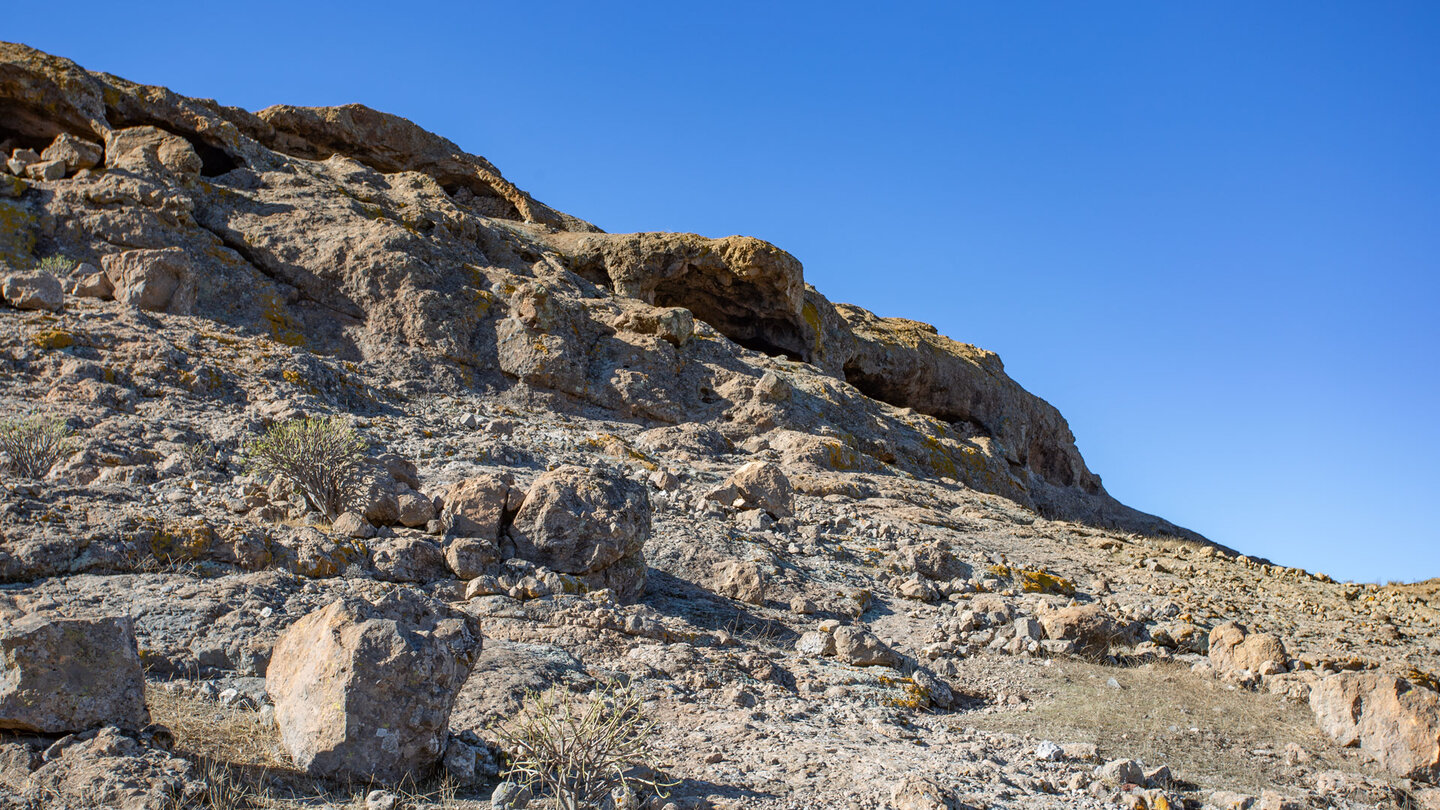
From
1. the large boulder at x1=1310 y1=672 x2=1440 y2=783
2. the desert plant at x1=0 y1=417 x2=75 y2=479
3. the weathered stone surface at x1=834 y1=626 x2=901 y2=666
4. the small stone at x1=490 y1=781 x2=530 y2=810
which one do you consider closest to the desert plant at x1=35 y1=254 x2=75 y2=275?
the desert plant at x1=0 y1=417 x2=75 y2=479

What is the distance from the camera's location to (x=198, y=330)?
11945 mm

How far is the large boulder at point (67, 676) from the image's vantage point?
3473mm

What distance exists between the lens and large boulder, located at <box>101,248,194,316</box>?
12.2m

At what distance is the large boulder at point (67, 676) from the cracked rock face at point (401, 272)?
9793 mm

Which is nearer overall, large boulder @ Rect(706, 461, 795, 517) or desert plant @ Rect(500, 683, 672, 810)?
desert plant @ Rect(500, 683, 672, 810)

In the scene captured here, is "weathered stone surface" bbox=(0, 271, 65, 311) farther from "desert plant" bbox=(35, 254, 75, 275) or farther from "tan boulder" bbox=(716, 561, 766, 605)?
"tan boulder" bbox=(716, 561, 766, 605)

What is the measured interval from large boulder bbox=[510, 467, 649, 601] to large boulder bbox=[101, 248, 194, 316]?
790cm

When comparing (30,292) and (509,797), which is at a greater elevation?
(30,292)

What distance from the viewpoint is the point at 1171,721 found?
636 cm

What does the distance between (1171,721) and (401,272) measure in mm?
12103

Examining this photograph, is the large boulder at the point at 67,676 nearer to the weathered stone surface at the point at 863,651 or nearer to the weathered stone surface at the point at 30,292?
the weathered stone surface at the point at 863,651

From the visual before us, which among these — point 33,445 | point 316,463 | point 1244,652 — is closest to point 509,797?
point 316,463

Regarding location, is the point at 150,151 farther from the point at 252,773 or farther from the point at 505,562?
the point at 252,773

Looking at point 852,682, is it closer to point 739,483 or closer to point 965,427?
point 739,483
